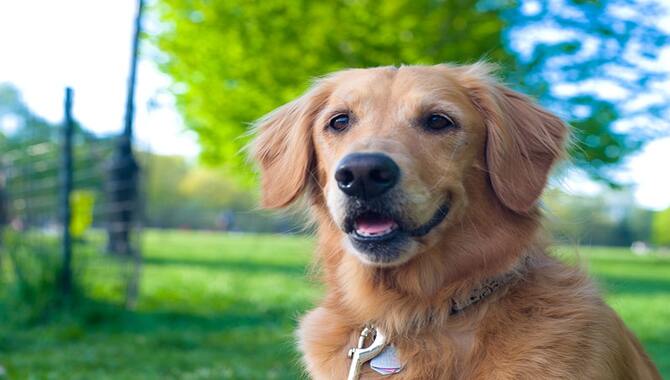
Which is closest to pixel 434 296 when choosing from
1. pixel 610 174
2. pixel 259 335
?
pixel 259 335

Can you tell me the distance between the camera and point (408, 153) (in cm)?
293

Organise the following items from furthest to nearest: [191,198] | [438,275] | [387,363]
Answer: [191,198]
[438,275]
[387,363]

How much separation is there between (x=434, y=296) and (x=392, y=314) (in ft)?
0.60

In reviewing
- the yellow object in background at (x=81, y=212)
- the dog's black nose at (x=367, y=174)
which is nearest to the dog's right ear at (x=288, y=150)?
the dog's black nose at (x=367, y=174)

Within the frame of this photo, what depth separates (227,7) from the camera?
41.7ft

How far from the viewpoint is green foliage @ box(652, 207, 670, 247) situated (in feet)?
220

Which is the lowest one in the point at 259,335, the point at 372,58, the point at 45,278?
the point at 259,335

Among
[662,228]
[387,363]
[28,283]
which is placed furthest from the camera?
[662,228]

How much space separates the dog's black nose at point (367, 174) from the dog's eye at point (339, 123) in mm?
537

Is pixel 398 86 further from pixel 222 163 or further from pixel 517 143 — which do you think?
pixel 222 163

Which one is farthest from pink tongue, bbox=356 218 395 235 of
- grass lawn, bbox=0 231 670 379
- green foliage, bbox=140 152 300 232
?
green foliage, bbox=140 152 300 232

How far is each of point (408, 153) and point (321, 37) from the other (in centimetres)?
930

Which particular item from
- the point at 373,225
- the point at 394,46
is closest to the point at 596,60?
the point at 394,46

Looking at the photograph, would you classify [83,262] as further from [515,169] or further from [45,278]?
[515,169]
